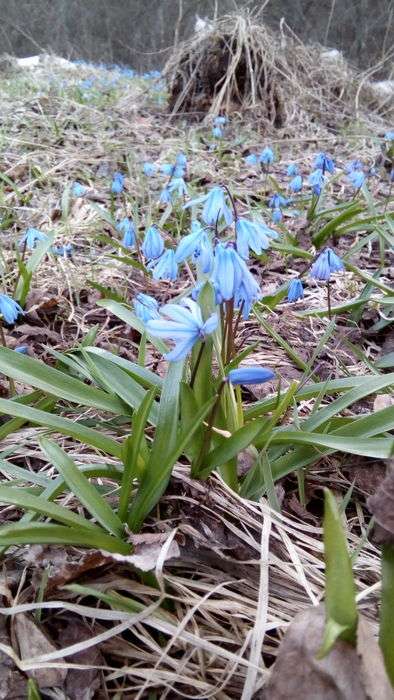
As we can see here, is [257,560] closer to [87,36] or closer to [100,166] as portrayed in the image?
[100,166]

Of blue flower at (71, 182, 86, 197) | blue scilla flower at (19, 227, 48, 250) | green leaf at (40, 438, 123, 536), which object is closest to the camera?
green leaf at (40, 438, 123, 536)

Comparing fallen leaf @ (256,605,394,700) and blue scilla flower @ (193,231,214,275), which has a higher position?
blue scilla flower @ (193,231,214,275)

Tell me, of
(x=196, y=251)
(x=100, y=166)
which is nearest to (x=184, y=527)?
(x=196, y=251)

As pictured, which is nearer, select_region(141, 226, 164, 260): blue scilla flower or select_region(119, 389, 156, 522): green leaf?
select_region(119, 389, 156, 522): green leaf

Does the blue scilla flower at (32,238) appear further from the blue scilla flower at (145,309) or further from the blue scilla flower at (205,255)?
the blue scilla flower at (205,255)

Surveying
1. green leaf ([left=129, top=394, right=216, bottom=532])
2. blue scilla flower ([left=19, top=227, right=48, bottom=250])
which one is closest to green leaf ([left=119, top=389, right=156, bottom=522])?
green leaf ([left=129, top=394, right=216, bottom=532])

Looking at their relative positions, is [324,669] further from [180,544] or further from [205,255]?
[205,255]

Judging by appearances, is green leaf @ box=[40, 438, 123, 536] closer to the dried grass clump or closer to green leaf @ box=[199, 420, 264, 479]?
green leaf @ box=[199, 420, 264, 479]

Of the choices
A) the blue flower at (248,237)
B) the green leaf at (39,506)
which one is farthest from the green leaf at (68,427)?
the blue flower at (248,237)
